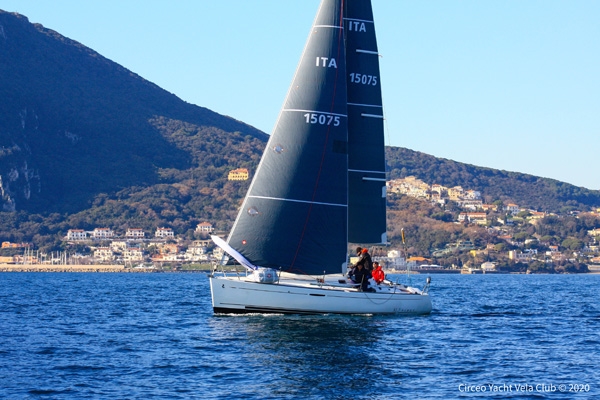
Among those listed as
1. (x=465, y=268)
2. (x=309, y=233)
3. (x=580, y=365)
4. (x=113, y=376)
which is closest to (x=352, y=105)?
(x=309, y=233)

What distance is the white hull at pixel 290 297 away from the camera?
31.1 metres

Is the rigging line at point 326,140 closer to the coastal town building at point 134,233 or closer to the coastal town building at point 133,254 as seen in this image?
the coastal town building at point 133,254

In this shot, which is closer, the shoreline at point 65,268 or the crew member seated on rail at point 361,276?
the crew member seated on rail at point 361,276

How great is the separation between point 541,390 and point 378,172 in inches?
596

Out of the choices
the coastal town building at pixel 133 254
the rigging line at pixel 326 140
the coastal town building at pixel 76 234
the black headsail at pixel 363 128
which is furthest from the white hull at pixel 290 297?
the coastal town building at pixel 76 234

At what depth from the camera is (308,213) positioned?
32.7m

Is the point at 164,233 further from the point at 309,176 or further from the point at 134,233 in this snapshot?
the point at 309,176

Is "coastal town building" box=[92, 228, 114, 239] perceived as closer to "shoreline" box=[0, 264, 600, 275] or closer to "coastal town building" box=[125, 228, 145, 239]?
"coastal town building" box=[125, 228, 145, 239]

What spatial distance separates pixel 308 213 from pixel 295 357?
28.1 feet

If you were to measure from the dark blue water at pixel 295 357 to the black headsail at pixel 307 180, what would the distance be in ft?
7.59

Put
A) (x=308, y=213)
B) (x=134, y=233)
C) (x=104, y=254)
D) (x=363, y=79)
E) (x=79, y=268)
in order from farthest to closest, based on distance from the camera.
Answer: (x=134, y=233) < (x=104, y=254) < (x=79, y=268) < (x=363, y=79) < (x=308, y=213)

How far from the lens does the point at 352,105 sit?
35.0 m

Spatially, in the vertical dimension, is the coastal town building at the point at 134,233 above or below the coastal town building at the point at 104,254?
above

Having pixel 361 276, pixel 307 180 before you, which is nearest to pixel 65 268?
pixel 307 180
